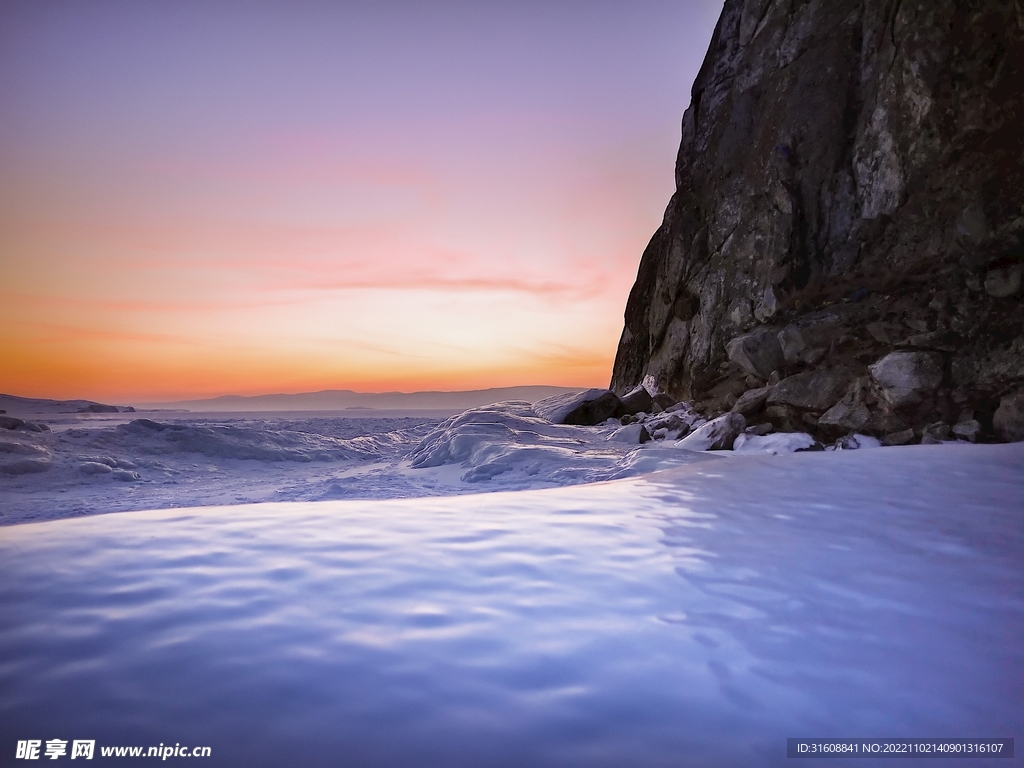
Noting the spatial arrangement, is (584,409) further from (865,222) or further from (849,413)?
(865,222)

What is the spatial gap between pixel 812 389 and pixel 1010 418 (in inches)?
80.0

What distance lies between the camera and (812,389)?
6844 millimetres

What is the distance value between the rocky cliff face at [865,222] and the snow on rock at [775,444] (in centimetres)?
107

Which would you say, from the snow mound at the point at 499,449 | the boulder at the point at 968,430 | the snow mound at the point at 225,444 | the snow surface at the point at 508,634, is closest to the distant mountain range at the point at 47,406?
the snow mound at the point at 225,444

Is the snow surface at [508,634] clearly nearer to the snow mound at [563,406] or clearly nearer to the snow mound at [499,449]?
the snow mound at [499,449]

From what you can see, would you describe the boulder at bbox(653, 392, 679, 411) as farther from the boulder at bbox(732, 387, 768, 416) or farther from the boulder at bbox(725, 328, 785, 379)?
the boulder at bbox(732, 387, 768, 416)

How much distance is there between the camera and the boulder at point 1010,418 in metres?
4.93

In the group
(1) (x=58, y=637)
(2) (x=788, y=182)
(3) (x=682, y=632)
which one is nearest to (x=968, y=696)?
(3) (x=682, y=632)

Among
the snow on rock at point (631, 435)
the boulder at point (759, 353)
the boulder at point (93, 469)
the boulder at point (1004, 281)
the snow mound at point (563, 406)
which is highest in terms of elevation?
the boulder at point (1004, 281)

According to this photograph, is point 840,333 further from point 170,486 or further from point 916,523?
point 170,486

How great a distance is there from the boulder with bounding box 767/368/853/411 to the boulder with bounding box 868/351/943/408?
2.19 feet

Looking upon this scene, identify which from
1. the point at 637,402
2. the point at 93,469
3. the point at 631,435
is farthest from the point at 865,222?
the point at 93,469

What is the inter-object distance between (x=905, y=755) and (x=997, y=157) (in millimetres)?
7633

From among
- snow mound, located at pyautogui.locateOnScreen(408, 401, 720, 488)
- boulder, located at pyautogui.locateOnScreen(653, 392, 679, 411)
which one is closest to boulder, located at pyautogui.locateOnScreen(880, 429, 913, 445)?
snow mound, located at pyautogui.locateOnScreen(408, 401, 720, 488)
